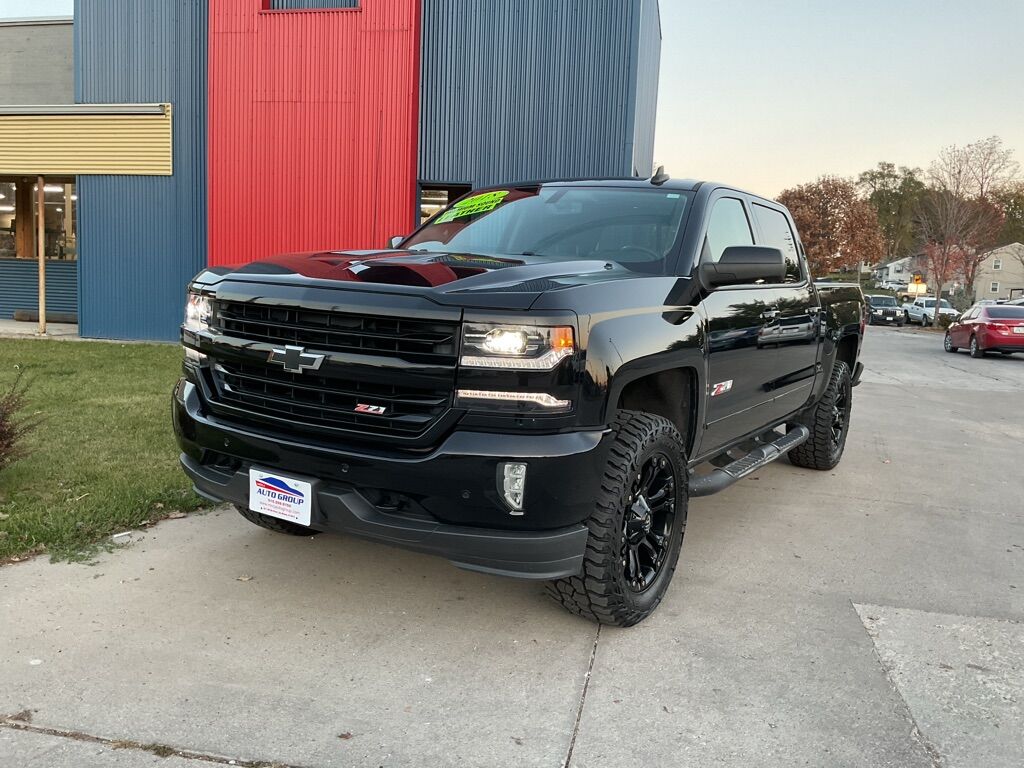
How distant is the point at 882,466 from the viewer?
21.9 ft

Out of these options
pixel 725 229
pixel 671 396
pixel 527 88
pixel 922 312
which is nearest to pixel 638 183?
pixel 725 229

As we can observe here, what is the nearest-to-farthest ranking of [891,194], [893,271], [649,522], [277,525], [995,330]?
[649,522] < [277,525] < [995,330] < [891,194] < [893,271]

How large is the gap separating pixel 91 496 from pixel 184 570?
120 cm

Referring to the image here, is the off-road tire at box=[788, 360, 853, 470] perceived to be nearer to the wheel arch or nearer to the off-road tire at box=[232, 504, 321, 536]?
the wheel arch

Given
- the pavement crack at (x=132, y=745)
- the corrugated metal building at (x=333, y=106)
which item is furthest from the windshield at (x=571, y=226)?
the corrugated metal building at (x=333, y=106)

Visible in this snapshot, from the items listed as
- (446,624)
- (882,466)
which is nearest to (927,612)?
(446,624)

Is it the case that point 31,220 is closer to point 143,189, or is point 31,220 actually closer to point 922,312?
point 143,189

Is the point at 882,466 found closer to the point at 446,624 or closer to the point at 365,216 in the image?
the point at 446,624

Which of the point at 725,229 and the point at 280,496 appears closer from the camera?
the point at 280,496

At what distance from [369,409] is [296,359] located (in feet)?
1.16

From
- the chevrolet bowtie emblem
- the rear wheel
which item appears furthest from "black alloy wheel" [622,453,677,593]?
the rear wheel

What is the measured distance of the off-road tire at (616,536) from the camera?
117 inches

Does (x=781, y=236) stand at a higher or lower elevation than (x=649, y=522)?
higher

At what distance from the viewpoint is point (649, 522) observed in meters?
3.36
